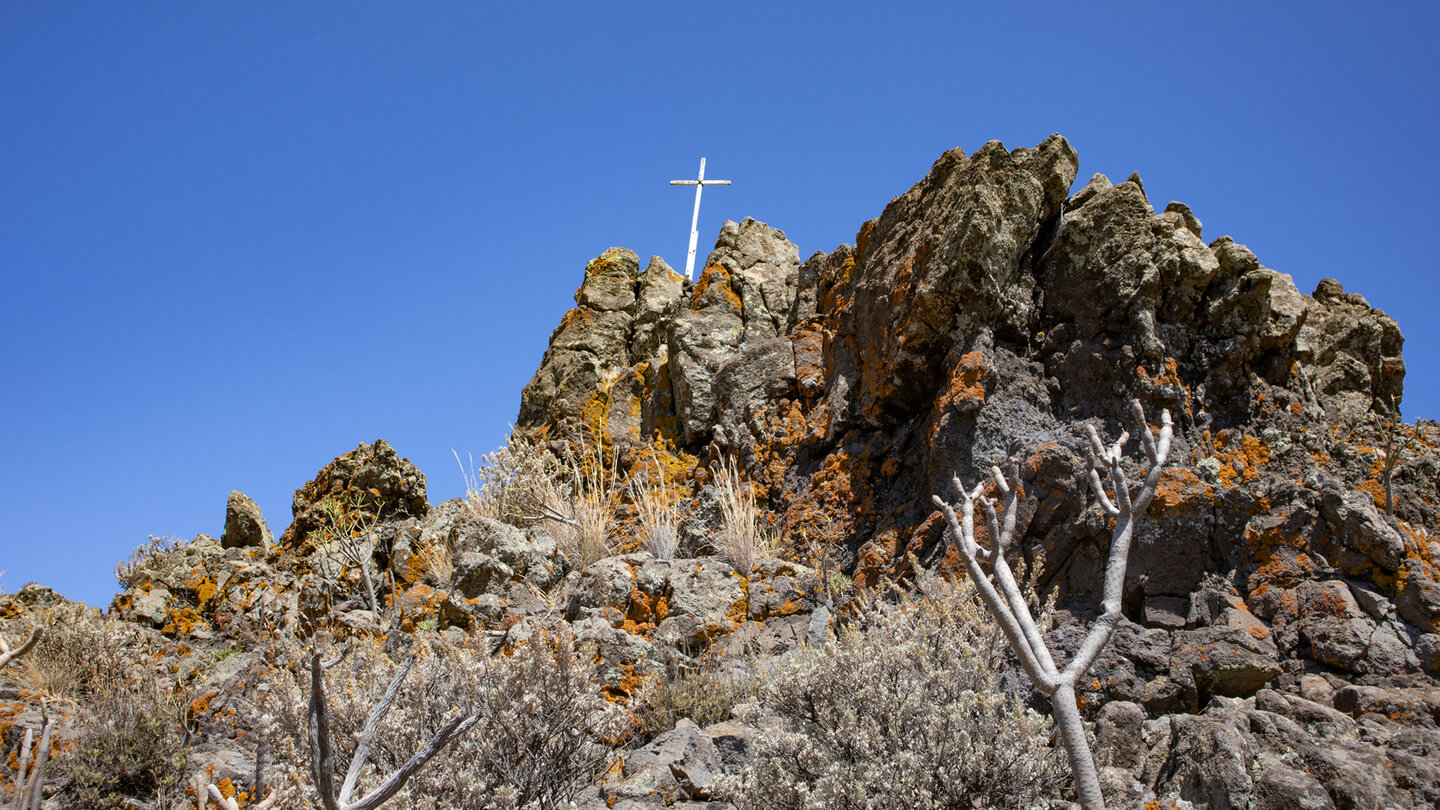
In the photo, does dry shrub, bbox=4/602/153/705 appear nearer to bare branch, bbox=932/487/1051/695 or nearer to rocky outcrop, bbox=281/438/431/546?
rocky outcrop, bbox=281/438/431/546

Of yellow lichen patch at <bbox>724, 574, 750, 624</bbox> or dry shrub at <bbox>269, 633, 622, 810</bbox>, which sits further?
yellow lichen patch at <bbox>724, 574, 750, 624</bbox>

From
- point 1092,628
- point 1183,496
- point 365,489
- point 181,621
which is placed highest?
point 365,489

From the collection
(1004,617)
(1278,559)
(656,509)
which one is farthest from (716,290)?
(1004,617)

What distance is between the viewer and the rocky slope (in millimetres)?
4105

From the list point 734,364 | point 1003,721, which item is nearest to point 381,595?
point 734,364

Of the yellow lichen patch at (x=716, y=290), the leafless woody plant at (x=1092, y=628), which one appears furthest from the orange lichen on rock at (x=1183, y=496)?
the yellow lichen patch at (x=716, y=290)

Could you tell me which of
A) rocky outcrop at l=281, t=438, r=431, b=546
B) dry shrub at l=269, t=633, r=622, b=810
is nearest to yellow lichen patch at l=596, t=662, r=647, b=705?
dry shrub at l=269, t=633, r=622, b=810

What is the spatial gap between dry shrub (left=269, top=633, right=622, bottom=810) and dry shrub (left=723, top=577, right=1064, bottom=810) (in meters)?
0.88

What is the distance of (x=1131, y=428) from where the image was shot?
5.42m

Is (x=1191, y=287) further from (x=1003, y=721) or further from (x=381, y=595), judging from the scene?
(x=381, y=595)

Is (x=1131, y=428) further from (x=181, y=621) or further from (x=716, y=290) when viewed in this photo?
(x=181, y=621)

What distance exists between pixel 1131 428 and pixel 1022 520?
1007 millimetres

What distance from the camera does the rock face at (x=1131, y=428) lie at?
4180 mm

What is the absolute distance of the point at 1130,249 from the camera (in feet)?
19.4
